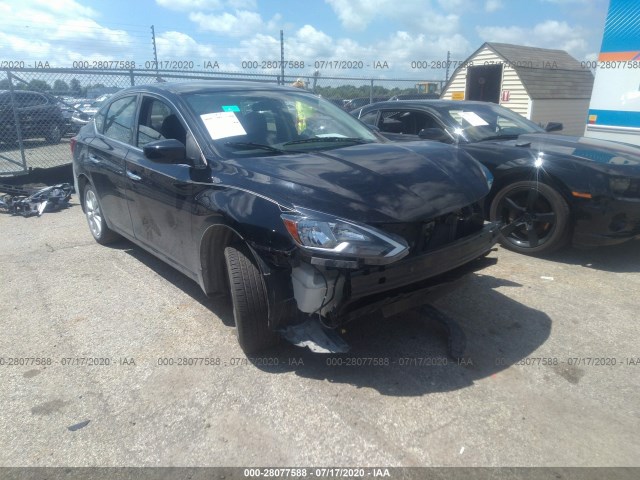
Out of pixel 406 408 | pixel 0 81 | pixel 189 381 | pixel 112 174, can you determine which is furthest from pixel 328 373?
pixel 0 81

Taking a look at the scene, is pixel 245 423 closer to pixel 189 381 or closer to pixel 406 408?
pixel 189 381

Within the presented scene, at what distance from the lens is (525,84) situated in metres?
14.6

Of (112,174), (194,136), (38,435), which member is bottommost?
(38,435)

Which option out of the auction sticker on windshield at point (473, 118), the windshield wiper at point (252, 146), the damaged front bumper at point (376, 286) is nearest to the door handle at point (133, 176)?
the windshield wiper at point (252, 146)

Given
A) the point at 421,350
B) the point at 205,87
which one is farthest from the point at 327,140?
the point at 421,350

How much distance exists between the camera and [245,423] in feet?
8.28

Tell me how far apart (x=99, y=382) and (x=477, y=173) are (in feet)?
9.49

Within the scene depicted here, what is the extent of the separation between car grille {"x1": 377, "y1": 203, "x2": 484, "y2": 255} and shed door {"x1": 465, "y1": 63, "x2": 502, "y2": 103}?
A: 14.2 metres

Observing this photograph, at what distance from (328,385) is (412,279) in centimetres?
83

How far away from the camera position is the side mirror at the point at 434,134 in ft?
17.3

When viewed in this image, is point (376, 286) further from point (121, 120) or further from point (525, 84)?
point (525, 84)

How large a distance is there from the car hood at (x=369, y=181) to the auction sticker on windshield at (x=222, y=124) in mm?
361

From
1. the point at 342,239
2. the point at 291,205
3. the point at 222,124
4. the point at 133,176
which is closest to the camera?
the point at 342,239

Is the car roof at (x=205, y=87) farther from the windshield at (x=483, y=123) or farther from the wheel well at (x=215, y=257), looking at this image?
the windshield at (x=483, y=123)
